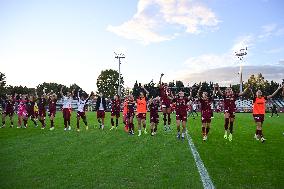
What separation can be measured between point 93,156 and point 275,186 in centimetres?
629

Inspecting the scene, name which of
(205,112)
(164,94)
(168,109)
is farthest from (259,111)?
(168,109)

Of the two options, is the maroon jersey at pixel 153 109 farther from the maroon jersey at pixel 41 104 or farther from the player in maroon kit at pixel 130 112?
the maroon jersey at pixel 41 104

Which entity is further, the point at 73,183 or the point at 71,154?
the point at 71,154

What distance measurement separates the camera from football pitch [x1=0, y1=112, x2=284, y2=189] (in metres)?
8.65

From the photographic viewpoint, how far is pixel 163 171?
9.93 meters

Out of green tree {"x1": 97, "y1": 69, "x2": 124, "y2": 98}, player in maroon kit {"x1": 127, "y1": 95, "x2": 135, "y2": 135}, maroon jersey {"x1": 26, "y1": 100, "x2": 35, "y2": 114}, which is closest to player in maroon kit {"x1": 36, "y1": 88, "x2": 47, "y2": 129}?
maroon jersey {"x1": 26, "y1": 100, "x2": 35, "y2": 114}

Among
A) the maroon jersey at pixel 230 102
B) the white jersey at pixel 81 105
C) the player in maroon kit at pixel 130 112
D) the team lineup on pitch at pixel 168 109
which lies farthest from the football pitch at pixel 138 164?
the white jersey at pixel 81 105

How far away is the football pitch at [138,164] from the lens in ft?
28.4

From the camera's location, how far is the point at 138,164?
1098 centimetres

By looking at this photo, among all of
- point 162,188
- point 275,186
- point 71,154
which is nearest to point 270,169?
point 275,186

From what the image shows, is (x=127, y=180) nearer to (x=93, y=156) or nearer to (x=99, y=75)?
(x=93, y=156)

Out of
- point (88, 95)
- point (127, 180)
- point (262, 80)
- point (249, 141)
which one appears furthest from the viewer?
point (262, 80)

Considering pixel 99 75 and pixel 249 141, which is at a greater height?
pixel 99 75

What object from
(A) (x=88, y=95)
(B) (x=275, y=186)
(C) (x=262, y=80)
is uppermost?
(C) (x=262, y=80)
